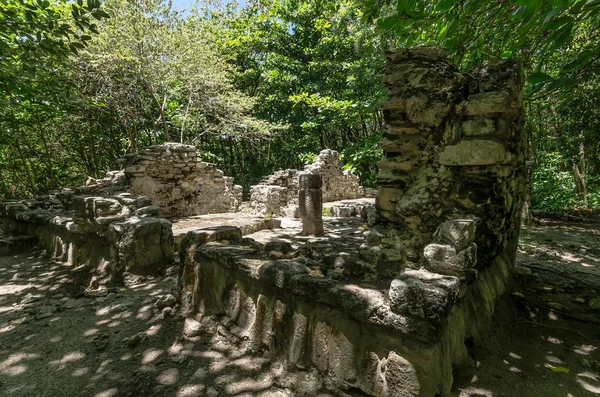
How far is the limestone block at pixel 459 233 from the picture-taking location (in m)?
2.09

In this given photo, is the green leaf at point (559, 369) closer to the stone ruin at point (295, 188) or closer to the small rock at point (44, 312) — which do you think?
the small rock at point (44, 312)

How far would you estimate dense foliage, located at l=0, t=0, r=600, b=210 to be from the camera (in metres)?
5.98

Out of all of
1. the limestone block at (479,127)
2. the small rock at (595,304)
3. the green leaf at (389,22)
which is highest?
the green leaf at (389,22)

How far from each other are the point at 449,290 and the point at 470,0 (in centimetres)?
225

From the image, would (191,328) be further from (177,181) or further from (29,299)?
(177,181)

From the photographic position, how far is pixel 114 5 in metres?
10.4

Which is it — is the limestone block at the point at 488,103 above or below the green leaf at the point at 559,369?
above

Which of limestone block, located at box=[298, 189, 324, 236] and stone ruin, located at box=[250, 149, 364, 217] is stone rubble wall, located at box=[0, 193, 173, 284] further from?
stone ruin, located at box=[250, 149, 364, 217]

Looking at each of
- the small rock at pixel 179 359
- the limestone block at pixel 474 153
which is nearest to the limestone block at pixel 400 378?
the small rock at pixel 179 359

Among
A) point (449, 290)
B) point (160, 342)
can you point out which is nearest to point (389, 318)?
point (449, 290)

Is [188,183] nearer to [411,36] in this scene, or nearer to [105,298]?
[105,298]

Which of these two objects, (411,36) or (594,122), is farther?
(594,122)

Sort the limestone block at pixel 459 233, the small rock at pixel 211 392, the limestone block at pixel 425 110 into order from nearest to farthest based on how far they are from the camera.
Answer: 1. the small rock at pixel 211 392
2. the limestone block at pixel 459 233
3. the limestone block at pixel 425 110

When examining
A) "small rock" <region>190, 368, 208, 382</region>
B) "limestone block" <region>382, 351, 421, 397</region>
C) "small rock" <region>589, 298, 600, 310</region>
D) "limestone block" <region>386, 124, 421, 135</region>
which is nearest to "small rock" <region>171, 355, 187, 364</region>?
"small rock" <region>190, 368, 208, 382</region>
